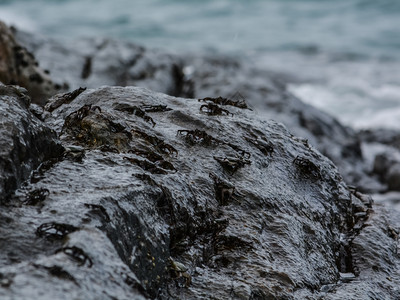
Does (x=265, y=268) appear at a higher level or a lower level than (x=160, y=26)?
higher

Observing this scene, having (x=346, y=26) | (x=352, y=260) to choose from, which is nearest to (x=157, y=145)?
(x=352, y=260)

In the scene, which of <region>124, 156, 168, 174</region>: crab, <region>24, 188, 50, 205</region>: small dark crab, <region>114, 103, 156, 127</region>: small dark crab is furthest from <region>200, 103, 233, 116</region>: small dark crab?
<region>24, 188, 50, 205</region>: small dark crab

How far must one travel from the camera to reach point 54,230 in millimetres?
3270

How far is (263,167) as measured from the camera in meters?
5.64

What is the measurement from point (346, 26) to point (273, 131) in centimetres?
3481

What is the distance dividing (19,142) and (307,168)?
3323 mm

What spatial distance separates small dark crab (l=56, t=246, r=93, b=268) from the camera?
9.82 feet

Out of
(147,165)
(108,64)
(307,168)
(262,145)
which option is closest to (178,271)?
(147,165)

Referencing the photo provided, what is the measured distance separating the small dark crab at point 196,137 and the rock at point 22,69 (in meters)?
7.73

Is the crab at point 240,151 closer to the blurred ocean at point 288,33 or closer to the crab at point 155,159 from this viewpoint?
the crab at point 155,159

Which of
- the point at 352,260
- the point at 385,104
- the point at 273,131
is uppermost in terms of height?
the point at 273,131

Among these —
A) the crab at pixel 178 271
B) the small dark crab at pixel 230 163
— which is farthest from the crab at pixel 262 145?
the crab at pixel 178 271

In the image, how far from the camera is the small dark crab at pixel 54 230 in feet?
10.6

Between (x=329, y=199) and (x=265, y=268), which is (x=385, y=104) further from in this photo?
(x=265, y=268)
